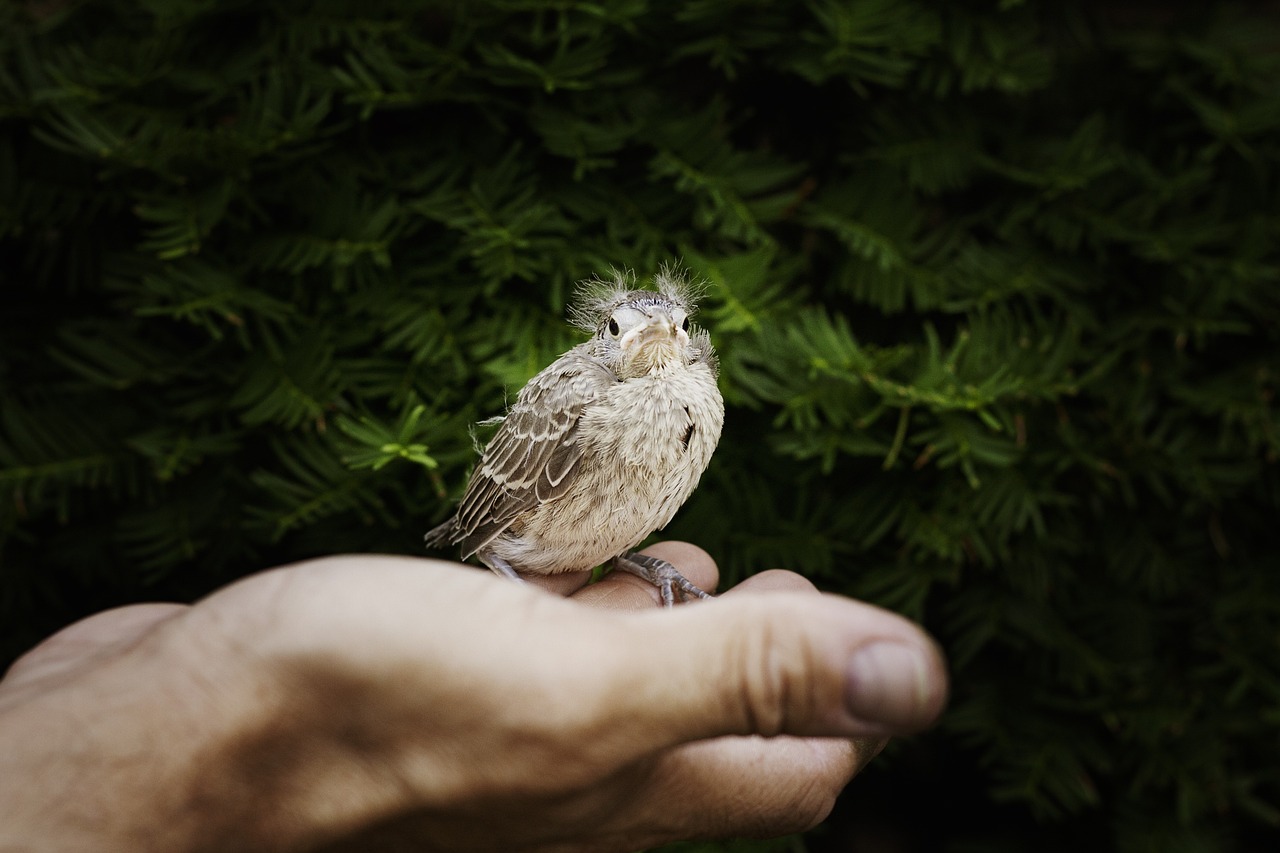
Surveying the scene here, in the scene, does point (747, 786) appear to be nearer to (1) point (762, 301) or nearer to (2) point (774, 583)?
(2) point (774, 583)

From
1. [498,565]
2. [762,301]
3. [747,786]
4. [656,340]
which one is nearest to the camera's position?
[747,786]

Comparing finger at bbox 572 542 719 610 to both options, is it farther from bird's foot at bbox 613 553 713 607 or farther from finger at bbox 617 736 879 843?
finger at bbox 617 736 879 843

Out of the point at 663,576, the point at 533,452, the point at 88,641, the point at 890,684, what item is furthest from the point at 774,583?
the point at 88,641

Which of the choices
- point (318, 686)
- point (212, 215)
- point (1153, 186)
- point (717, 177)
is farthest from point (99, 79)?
point (1153, 186)

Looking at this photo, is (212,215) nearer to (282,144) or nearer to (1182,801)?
(282,144)

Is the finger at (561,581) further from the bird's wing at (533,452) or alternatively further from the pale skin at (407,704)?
the pale skin at (407,704)

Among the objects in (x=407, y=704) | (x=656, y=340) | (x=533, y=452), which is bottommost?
(x=407, y=704)

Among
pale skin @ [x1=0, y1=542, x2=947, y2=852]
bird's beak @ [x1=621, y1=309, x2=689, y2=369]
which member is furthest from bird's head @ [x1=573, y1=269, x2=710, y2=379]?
pale skin @ [x1=0, y1=542, x2=947, y2=852]

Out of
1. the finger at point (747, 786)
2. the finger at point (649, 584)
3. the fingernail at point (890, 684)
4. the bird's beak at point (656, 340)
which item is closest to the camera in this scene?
the fingernail at point (890, 684)

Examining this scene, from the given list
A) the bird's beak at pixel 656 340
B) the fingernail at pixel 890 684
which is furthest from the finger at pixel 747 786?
the bird's beak at pixel 656 340
